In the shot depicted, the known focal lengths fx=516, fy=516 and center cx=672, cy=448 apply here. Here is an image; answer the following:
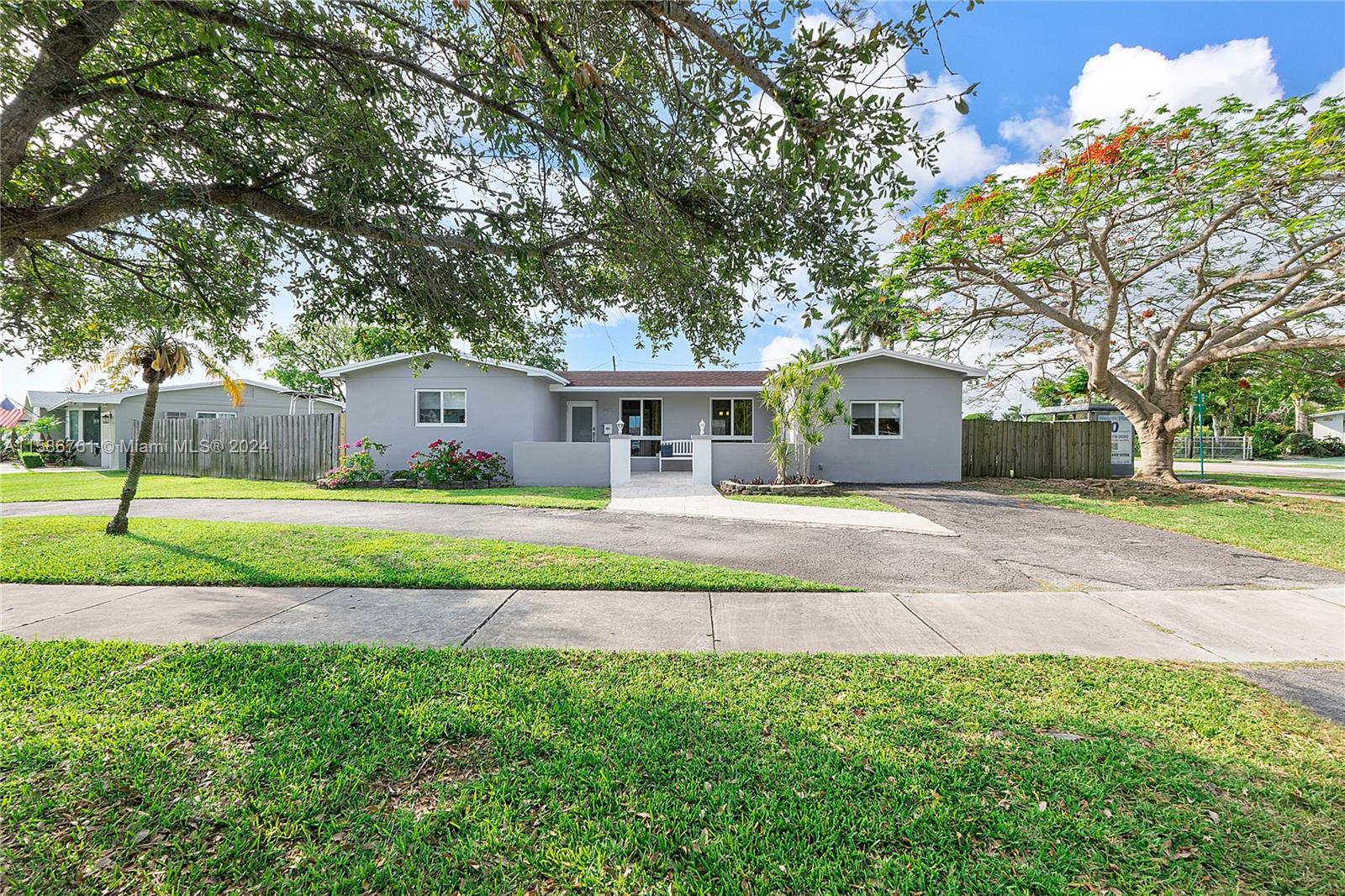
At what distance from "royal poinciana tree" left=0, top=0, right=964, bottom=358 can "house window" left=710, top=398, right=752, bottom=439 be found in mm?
13190

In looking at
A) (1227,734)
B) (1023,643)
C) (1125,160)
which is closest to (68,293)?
(1023,643)

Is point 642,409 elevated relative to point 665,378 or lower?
lower

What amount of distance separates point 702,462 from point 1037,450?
11.5m

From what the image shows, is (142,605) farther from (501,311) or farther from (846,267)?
(846,267)

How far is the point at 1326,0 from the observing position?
6621 mm

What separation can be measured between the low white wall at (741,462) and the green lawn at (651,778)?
11327 mm

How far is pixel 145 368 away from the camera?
8023mm

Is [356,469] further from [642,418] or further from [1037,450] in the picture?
[1037,450]

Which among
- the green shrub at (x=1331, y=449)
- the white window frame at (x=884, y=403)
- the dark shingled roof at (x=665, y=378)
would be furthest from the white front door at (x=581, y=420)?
the green shrub at (x=1331, y=449)

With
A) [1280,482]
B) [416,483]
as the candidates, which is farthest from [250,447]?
[1280,482]

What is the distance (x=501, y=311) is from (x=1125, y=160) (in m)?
12.5

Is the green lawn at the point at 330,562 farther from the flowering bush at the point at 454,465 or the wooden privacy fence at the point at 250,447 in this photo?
the wooden privacy fence at the point at 250,447

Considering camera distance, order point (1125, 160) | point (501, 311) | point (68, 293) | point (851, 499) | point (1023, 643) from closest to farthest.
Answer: point (1023, 643) < point (501, 311) < point (68, 293) < point (1125, 160) < point (851, 499)

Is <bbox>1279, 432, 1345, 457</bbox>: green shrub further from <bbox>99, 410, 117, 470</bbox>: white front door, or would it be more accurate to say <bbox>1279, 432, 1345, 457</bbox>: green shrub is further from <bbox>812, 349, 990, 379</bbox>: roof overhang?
<bbox>99, 410, 117, 470</bbox>: white front door
